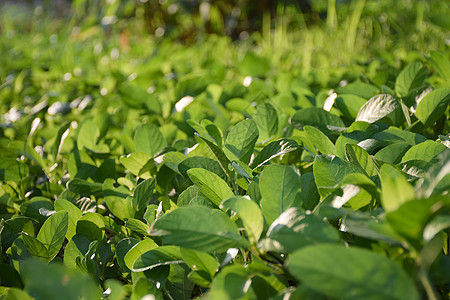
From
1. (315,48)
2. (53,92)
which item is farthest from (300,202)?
(315,48)

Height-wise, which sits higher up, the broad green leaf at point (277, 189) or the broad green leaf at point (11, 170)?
the broad green leaf at point (277, 189)

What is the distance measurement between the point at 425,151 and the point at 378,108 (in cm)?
21

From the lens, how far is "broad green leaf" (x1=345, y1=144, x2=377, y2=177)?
30.2 inches

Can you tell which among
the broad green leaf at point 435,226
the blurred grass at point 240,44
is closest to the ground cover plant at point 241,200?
the broad green leaf at point 435,226

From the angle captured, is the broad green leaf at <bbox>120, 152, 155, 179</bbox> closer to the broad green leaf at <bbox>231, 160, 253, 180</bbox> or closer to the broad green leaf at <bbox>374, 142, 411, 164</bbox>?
the broad green leaf at <bbox>231, 160, 253, 180</bbox>

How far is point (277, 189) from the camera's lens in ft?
2.19

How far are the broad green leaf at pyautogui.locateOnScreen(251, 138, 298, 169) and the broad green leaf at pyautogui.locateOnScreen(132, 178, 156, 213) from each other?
0.71 feet

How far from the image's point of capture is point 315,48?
3.29 meters

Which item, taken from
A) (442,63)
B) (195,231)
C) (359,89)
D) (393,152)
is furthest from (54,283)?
(442,63)

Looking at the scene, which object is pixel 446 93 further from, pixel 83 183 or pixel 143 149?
pixel 83 183

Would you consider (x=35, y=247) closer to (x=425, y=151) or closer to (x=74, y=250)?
(x=74, y=250)

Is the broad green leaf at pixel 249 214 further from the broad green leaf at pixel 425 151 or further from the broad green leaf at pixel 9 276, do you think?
the broad green leaf at pixel 9 276

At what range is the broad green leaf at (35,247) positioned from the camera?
0.78 metres

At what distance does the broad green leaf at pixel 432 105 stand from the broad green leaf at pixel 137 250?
0.67m
